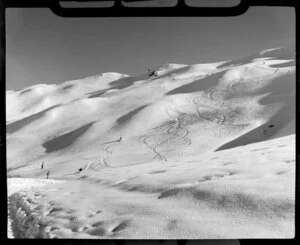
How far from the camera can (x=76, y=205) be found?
2.24 metres

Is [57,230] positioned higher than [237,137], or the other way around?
[57,230]

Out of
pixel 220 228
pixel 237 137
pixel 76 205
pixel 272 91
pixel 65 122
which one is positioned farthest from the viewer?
pixel 65 122

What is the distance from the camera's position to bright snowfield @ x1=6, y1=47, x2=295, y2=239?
5.92 ft

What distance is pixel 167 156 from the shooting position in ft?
34.8

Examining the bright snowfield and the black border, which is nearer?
the black border

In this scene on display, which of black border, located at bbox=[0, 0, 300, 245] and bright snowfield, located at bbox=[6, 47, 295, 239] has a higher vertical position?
black border, located at bbox=[0, 0, 300, 245]

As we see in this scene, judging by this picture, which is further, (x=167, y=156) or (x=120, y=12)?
(x=167, y=156)

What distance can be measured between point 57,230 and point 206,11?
138cm

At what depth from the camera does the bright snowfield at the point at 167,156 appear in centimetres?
181

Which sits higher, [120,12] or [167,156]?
[120,12]

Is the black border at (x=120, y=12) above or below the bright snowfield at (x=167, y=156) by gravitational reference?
above

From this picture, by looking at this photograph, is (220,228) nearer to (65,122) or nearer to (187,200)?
(187,200)

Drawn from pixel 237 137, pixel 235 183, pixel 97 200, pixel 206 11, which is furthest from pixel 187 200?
pixel 237 137

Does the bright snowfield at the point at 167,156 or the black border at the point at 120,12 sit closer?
the black border at the point at 120,12
